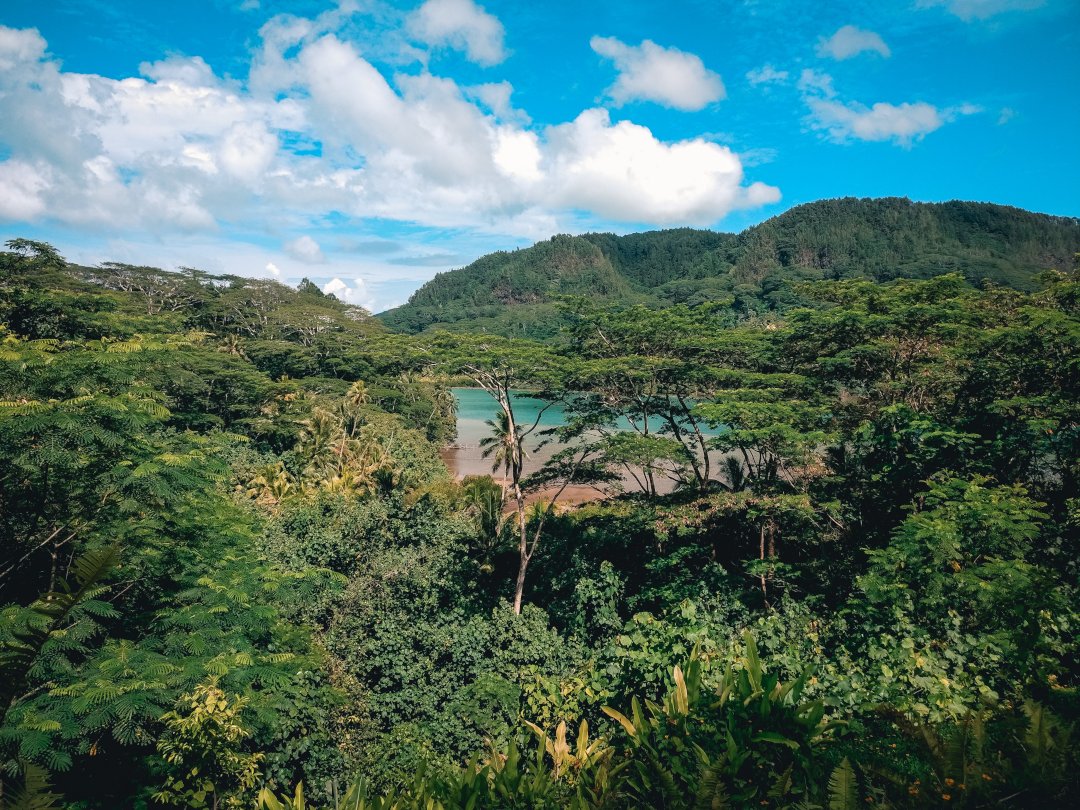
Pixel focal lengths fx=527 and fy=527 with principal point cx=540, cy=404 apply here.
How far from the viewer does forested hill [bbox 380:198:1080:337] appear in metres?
94.7

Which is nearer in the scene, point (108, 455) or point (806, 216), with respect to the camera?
point (108, 455)

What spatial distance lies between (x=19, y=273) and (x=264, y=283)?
25370 millimetres

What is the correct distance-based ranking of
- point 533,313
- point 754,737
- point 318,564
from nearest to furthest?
point 754,737 → point 318,564 → point 533,313

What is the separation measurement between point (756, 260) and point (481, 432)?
101849 millimetres

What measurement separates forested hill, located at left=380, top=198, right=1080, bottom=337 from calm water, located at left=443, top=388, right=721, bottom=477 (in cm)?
1652

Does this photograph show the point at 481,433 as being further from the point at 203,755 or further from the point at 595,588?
the point at 203,755

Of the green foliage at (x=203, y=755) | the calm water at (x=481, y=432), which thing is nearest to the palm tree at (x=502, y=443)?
the calm water at (x=481, y=432)

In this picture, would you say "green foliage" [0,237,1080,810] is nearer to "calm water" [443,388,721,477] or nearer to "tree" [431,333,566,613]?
"tree" [431,333,566,613]

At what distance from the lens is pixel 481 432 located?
50.4 meters

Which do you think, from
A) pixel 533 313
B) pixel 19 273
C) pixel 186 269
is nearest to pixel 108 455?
pixel 19 273

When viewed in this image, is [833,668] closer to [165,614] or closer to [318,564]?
[165,614]

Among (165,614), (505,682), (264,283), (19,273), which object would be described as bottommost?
(505,682)

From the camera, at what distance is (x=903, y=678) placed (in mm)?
3328

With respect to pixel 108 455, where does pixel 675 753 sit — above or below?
below
